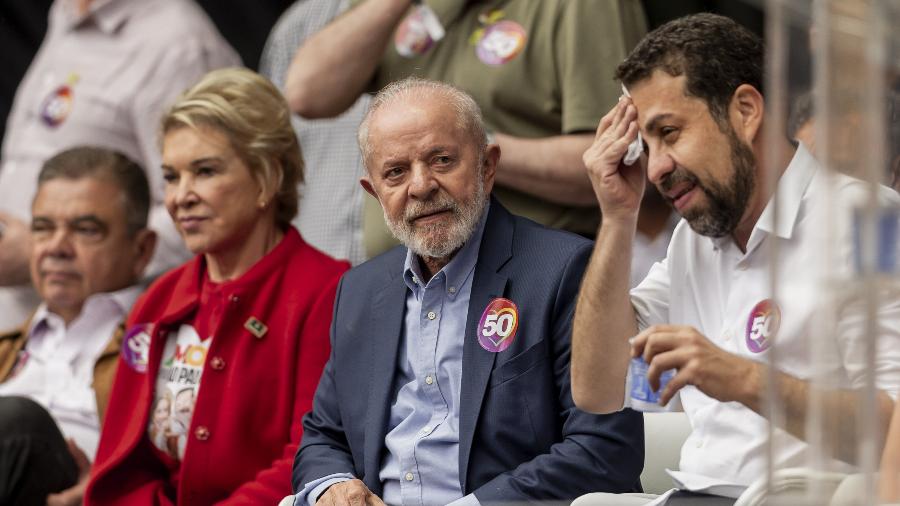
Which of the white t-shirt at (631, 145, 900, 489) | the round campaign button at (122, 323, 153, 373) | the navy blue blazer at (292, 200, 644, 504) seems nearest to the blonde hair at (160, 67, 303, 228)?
the round campaign button at (122, 323, 153, 373)

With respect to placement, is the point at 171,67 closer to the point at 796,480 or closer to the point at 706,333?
the point at 706,333

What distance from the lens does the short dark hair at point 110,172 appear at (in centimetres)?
370

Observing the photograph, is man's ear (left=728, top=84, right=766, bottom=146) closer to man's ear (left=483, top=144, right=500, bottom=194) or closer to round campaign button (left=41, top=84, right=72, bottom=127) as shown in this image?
man's ear (left=483, top=144, right=500, bottom=194)

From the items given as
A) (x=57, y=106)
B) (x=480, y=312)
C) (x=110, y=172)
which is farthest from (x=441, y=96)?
(x=57, y=106)

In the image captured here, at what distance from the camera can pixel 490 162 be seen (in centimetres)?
260

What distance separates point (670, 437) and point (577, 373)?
333 millimetres

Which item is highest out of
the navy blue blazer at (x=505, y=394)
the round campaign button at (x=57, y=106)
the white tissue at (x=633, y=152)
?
the round campaign button at (x=57, y=106)

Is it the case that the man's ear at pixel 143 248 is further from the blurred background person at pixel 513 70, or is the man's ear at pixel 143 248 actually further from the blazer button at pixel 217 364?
the blazer button at pixel 217 364

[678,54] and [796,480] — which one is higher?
[678,54]

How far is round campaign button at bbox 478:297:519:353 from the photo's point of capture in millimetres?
2373

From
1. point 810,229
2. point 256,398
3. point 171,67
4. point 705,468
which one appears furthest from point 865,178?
point 171,67

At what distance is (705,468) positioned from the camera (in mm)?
2141

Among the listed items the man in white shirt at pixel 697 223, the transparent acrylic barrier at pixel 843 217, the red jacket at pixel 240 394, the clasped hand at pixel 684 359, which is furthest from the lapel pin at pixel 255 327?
the transparent acrylic barrier at pixel 843 217

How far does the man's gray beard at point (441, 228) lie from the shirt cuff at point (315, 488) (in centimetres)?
43
